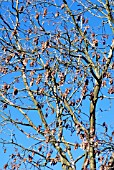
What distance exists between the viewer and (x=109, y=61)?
10445mm

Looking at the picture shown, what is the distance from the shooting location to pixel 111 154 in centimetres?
880

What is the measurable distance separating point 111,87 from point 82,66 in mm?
834

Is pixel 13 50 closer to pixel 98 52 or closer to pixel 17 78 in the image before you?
pixel 17 78

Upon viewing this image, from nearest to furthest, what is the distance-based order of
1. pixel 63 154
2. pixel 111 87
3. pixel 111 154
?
pixel 111 154 → pixel 111 87 → pixel 63 154

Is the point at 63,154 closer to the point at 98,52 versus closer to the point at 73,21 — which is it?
the point at 98,52

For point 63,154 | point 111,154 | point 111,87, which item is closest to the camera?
point 111,154

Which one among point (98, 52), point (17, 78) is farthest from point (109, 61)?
point (17, 78)

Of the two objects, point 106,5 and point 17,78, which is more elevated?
point 106,5

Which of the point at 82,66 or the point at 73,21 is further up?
the point at 73,21

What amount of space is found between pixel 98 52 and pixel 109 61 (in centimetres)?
37

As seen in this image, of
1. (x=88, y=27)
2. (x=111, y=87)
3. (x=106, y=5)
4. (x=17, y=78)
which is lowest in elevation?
(x=111, y=87)

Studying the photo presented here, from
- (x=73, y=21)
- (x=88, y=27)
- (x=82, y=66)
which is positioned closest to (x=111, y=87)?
(x=82, y=66)

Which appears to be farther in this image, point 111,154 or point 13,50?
point 13,50

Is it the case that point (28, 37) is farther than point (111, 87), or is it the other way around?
point (28, 37)
